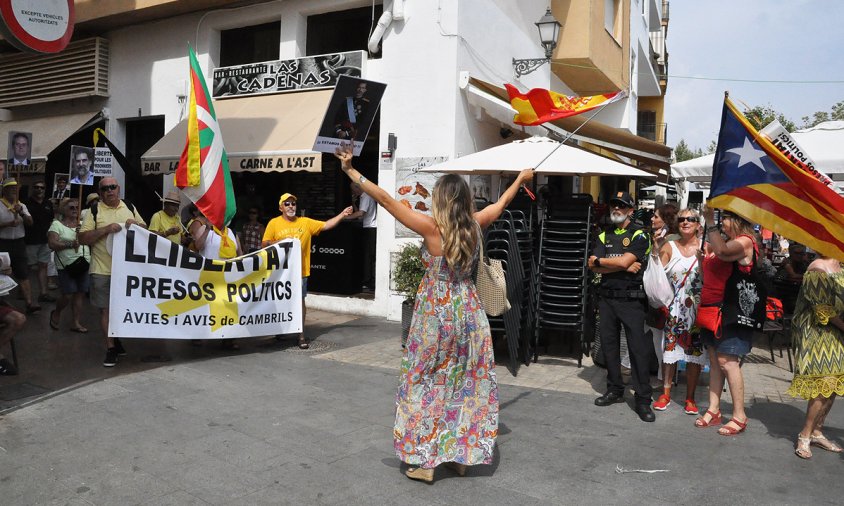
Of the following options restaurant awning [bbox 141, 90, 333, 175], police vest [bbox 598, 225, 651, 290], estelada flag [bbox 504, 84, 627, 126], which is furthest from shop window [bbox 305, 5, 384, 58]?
police vest [bbox 598, 225, 651, 290]

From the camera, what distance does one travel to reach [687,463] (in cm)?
459

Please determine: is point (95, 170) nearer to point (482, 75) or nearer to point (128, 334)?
point (128, 334)

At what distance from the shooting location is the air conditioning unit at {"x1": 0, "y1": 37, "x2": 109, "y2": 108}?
1390 cm

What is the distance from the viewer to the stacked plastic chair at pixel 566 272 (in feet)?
25.5

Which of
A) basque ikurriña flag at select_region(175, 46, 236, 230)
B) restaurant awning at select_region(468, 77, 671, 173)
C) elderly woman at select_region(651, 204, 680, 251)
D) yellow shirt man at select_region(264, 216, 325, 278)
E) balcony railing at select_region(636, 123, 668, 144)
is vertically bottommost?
yellow shirt man at select_region(264, 216, 325, 278)

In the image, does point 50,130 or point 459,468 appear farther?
point 50,130

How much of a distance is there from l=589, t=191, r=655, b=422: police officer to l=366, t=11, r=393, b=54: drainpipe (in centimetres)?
584

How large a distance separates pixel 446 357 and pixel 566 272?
417 centimetres

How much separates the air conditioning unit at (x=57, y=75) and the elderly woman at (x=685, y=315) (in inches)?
485

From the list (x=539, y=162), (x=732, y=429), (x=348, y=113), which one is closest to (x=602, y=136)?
(x=539, y=162)

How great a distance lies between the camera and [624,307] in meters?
5.86

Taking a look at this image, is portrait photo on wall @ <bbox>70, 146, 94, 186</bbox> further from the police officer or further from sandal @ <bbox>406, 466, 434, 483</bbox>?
sandal @ <bbox>406, 466, 434, 483</bbox>

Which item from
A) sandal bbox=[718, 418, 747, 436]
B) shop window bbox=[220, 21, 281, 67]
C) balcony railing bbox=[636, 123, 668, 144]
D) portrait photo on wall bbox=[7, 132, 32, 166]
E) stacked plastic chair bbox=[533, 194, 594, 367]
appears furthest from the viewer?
balcony railing bbox=[636, 123, 668, 144]

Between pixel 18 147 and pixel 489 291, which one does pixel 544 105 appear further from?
Result: pixel 18 147
